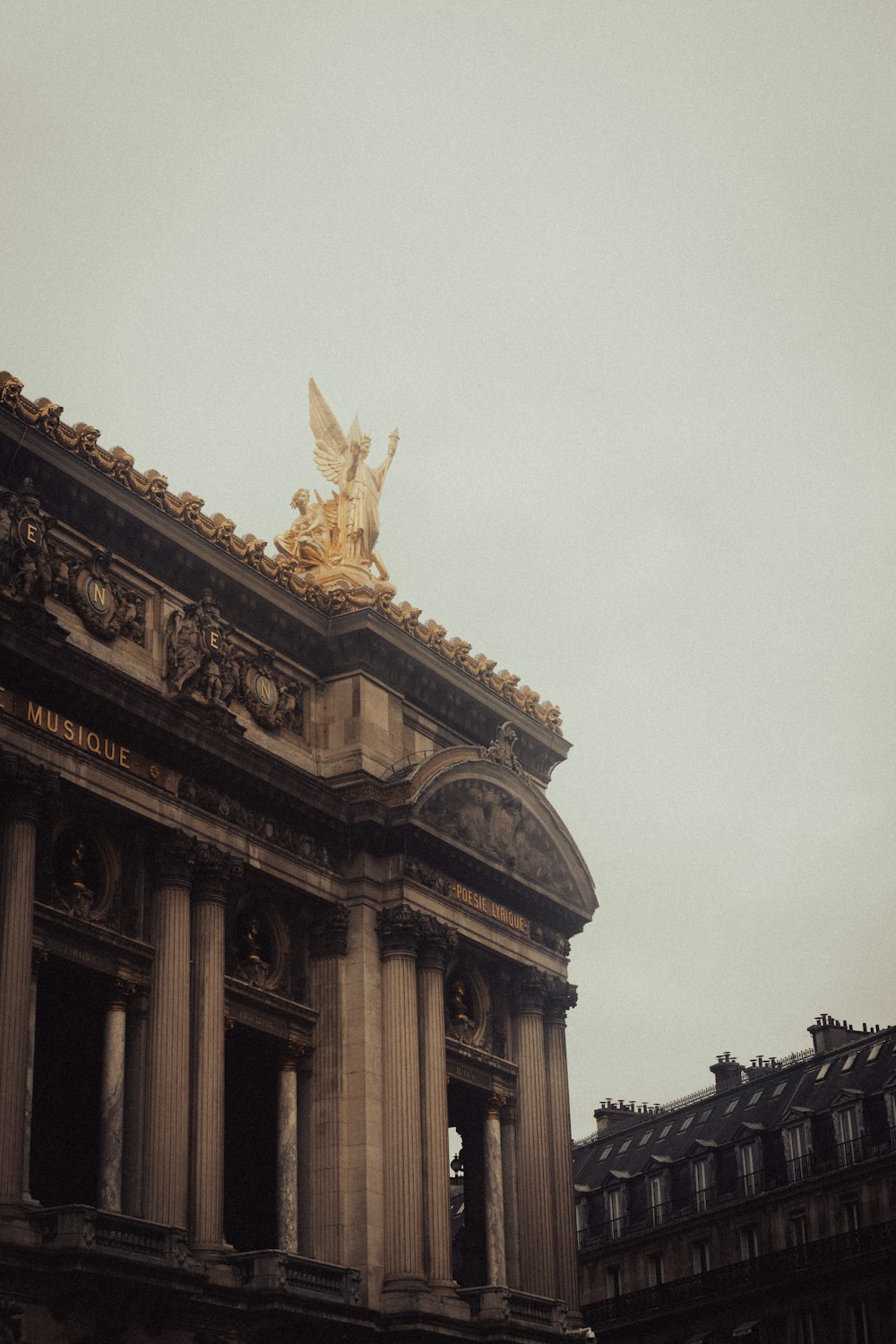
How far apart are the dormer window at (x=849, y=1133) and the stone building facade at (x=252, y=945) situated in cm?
2299

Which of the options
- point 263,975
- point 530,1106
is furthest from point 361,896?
point 530,1106

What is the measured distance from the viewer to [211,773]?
149 ft

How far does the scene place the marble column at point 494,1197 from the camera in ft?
166

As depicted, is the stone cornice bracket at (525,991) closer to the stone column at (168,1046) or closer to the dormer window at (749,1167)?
the stone column at (168,1046)

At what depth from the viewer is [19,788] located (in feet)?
132

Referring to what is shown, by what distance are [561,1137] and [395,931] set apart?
8.03m

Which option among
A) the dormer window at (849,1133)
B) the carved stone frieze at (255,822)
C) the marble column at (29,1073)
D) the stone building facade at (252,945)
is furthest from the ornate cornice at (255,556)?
the dormer window at (849,1133)

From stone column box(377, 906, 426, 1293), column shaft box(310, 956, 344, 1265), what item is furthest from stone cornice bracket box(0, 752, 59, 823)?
stone column box(377, 906, 426, 1293)

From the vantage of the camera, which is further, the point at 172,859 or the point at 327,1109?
the point at 327,1109

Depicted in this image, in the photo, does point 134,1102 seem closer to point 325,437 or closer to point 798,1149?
point 325,437

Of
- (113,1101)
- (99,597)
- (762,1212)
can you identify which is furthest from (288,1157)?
(762,1212)

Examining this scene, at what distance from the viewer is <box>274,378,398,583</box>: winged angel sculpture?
2090 inches

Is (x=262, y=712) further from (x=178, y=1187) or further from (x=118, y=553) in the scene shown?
(x=178, y=1187)

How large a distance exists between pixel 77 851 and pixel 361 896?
867cm
